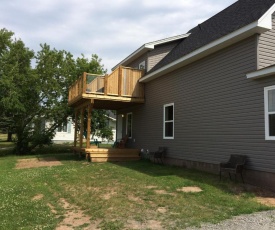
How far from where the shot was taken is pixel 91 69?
1039 inches

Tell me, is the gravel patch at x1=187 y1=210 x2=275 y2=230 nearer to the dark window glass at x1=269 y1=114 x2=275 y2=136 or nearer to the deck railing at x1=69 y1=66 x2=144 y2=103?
the dark window glass at x1=269 y1=114 x2=275 y2=136

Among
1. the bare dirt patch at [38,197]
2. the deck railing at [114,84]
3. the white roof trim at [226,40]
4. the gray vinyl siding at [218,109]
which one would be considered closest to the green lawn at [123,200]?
the bare dirt patch at [38,197]

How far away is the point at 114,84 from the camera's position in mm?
14766

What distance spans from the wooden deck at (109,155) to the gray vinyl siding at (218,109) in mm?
1580

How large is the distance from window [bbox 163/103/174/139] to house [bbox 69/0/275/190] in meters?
0.05

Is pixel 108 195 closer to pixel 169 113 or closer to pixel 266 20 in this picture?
pixel 266 20

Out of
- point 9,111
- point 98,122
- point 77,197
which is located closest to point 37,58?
point 9,111

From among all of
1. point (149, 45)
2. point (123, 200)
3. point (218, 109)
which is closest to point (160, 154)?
point (218, 109)

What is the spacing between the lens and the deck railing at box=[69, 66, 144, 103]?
14.3 meters

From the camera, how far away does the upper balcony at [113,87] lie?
14144mm

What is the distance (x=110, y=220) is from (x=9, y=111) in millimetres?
19322

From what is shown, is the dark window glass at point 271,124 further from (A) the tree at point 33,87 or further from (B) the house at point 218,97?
(A) the tree at point 33,87

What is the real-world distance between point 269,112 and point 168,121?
18.8ft

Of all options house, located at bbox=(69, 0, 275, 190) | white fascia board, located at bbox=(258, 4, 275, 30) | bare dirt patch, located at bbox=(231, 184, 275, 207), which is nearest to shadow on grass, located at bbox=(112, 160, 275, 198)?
bare dirt patch, located at bbox=(231, 184, 275, 207)
